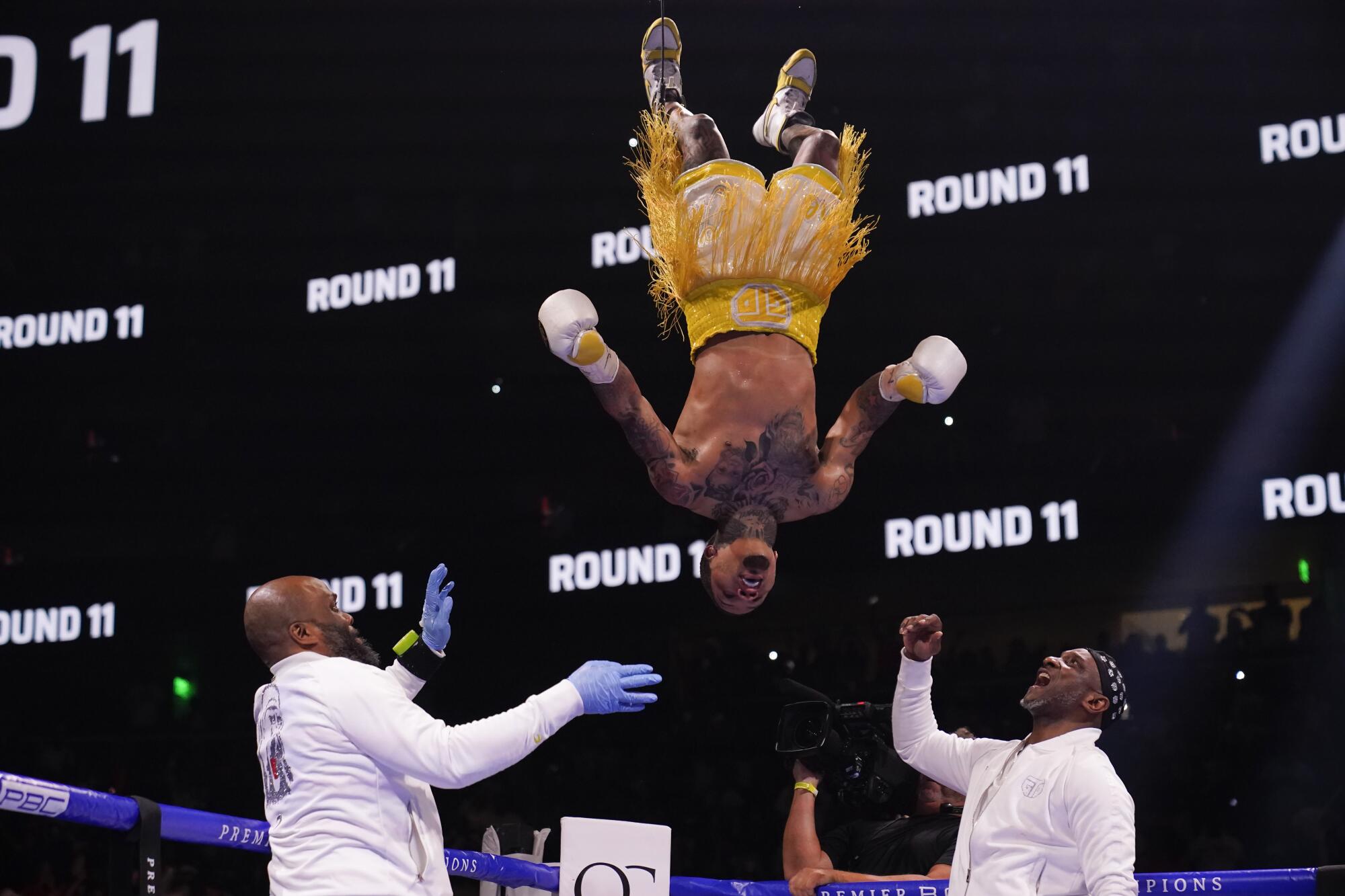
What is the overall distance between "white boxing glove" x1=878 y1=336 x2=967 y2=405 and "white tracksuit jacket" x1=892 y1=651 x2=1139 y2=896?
105 centimetres

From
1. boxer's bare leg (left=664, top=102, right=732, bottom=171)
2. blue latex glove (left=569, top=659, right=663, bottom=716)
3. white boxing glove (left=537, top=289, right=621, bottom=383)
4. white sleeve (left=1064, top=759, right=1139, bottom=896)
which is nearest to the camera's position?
blue latex glove (left=569, top=659, right=663, bottom=716)

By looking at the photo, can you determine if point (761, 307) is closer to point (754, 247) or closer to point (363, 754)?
point (754, 247)

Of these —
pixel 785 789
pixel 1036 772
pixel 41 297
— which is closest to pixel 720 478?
pixel 1036 772

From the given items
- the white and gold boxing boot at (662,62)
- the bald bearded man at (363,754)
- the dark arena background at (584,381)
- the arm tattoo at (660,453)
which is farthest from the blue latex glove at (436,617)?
the dark arena background at (584,381)

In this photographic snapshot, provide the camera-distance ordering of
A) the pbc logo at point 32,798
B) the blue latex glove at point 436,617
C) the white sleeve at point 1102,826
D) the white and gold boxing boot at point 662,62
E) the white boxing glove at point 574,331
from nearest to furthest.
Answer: the pbc logo at point 32,798
the white sleeve at point 1102,826
the blue latex glove at point 436,617
the white boxing glove at point 574,331
the white and gold boxing boot at point 662,62

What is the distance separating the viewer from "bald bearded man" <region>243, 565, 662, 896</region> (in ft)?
7.54

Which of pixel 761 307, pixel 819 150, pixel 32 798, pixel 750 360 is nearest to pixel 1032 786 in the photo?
pixel 750 360

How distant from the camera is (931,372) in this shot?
366 centimetres

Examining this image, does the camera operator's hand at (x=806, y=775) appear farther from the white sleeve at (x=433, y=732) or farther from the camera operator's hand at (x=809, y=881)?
the white sleeve at (x=433, y=732)

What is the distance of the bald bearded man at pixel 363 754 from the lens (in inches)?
90.4

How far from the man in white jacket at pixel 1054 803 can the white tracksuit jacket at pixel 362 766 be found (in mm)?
953

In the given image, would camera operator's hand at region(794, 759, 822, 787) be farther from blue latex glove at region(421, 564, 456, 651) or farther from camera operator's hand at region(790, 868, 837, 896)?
blue latex glove at region(421, 564, 456, 651)

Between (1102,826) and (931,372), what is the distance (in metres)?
1.41

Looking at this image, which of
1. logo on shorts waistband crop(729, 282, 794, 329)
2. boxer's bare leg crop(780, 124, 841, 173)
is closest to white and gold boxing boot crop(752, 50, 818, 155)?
boxer's bare leg crop(780, 124, 841, 173)
